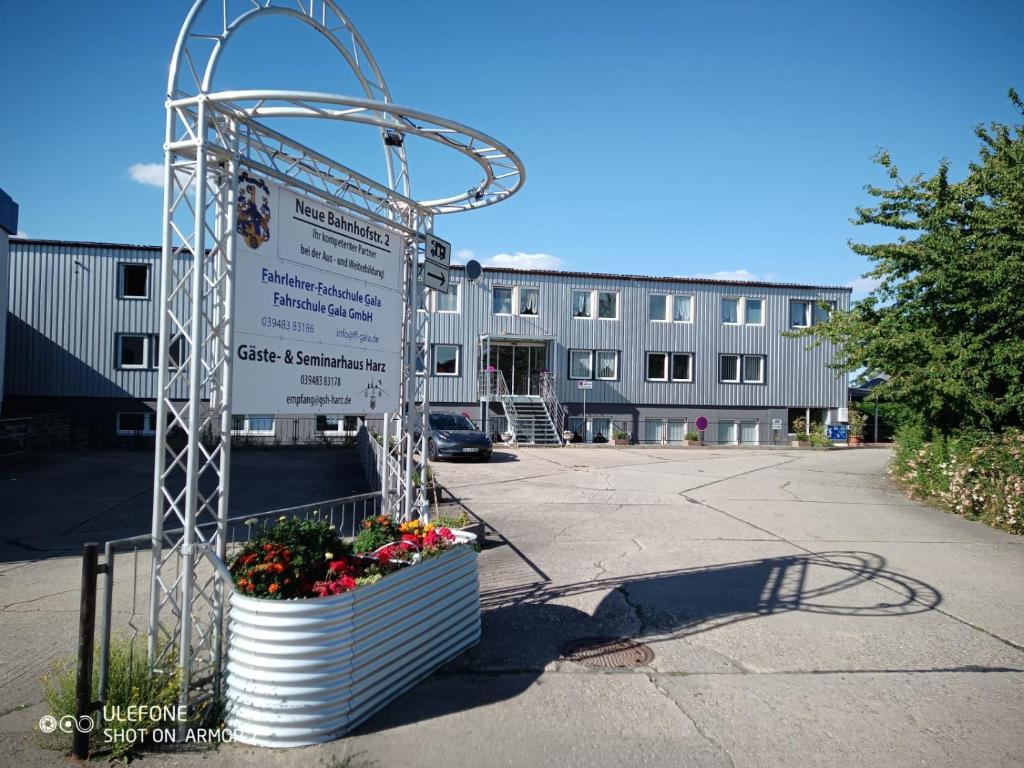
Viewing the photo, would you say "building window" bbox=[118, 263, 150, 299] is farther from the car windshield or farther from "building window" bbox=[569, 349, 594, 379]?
"building window" bbox=[569, 349, 594, 379]

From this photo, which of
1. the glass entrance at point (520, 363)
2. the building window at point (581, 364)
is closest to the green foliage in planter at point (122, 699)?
the glass entrance at point (520, 363)

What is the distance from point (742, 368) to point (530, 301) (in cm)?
1159

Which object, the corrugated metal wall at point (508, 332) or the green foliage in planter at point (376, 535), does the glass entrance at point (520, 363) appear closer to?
the corrugated metal wall at point (508, 332)

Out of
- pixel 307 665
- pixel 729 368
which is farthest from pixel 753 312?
pixel 307 665

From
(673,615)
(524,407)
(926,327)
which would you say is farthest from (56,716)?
(524,407)

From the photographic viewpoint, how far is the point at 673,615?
6496 mm

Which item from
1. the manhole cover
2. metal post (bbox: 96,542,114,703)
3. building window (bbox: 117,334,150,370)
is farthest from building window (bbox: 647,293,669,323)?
A: metal post (bbox: 96,542,114,703)

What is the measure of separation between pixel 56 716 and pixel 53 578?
429 cm

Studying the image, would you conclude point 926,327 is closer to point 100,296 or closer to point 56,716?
point 56,716

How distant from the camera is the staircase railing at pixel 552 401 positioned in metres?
31.5

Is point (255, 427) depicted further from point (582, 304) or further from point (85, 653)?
point (85, 653)

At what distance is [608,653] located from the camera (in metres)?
5.50

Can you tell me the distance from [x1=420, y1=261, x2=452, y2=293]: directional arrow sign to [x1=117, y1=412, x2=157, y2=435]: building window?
2516 centimetres

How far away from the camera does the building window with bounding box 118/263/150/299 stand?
1117 inches
